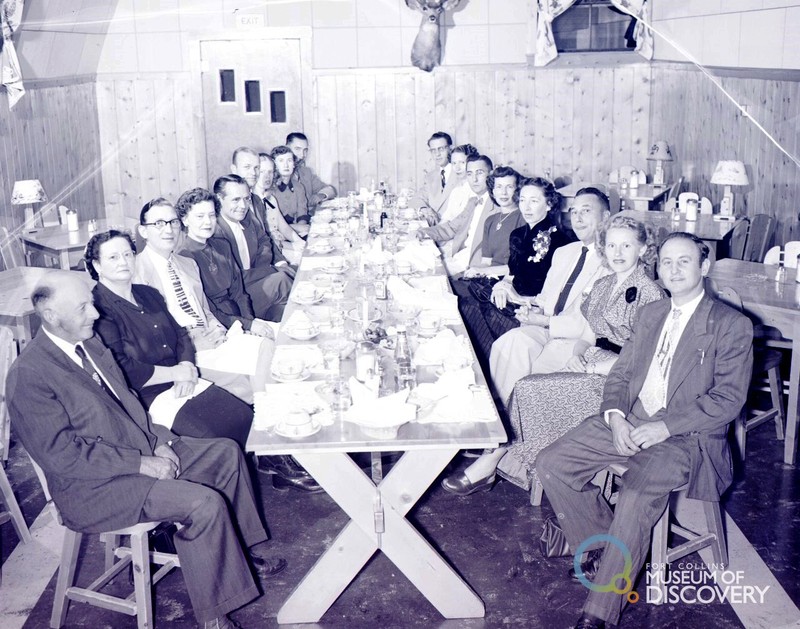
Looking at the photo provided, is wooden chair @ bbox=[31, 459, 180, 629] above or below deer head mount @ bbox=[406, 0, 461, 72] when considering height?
below

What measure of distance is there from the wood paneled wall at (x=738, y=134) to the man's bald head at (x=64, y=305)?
4.95 m

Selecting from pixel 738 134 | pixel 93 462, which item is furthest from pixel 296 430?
pixel 738 134

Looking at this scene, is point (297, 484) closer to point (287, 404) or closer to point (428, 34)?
point (287, 404)

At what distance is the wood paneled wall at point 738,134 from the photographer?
613 cm

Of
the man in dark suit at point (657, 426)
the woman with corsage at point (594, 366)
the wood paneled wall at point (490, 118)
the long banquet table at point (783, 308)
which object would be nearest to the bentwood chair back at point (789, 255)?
the long banquet table at point (783, 308)

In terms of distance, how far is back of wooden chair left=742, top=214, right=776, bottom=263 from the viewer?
6.00 meters

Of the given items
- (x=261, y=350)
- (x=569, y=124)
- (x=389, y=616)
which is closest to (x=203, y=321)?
(x=261, y=350)

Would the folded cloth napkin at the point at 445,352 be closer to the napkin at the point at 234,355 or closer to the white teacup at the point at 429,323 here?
the white teacup at the point at 429,323

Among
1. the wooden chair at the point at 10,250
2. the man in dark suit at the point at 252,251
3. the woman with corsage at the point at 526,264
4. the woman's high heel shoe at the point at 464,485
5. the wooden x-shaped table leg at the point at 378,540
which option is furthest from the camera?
the wooden chair at the point at 10,250

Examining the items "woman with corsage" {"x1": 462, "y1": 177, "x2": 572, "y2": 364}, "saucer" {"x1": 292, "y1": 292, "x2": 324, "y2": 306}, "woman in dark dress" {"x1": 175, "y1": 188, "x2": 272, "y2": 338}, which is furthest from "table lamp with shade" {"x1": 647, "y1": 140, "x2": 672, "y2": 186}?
"saucer" {"x1": 292, "y1": 292, "x2": 324, "y2": 306}

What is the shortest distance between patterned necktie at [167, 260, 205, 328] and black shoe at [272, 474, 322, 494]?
0.90 metres

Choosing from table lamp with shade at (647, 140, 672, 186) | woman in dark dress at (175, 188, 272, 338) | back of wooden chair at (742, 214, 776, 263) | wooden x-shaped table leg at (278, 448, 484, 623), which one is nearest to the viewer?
wooden x-shaped table leg at (278, 448, 484, 623)

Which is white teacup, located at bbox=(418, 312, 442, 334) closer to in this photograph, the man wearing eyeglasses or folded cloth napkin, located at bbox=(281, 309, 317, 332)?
folded cloth napkin, located at bbox=(281, 309, 317, 332)

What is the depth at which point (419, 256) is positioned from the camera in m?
5.32
